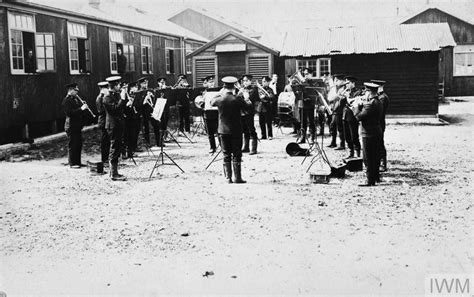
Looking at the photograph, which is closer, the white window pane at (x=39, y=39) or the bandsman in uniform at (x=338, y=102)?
the bandsman in uniform at (x=338, y=102)

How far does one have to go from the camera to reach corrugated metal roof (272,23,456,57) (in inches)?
833

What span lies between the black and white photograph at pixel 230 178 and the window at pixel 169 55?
6.54m

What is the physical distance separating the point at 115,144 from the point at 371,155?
5.06 metres

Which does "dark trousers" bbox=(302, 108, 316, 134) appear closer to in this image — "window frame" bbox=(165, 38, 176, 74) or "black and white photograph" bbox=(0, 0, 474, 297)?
"black and white photograph" bbox=(0, 0, 474, 297)

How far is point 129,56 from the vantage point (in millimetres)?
25000

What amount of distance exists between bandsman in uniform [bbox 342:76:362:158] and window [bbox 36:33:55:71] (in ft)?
30.2

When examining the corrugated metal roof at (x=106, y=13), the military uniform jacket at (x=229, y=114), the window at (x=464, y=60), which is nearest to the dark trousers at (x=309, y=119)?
the military uniform jacket at (x=229, y=114)

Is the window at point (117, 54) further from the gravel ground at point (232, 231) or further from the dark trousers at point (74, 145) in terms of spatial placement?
the gravel ground at point (232, 231)

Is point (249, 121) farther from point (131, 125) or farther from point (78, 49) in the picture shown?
point (78, 49)

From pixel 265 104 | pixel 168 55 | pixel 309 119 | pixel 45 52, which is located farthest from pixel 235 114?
pixel 168 55

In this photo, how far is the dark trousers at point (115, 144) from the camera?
11.3 metres

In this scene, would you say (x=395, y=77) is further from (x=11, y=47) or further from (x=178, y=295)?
(x=178, y=295)

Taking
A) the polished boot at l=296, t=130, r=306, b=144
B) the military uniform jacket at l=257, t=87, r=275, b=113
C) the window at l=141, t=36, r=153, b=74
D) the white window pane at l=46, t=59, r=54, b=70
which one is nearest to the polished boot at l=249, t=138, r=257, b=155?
the polished boot at l=296, t=130, r=306, b=144

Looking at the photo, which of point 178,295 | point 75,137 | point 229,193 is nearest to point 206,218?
point 229,193
